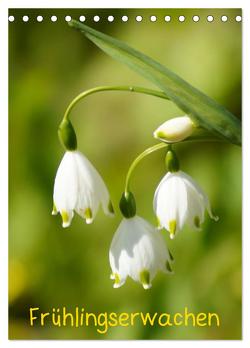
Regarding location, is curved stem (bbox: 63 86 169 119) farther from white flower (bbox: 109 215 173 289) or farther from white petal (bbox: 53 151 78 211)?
white flower (bbox: 109 215 173 289)

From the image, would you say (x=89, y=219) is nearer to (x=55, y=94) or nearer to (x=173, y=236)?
(x=173, y=236)

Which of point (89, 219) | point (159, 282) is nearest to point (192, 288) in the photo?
point (159, 282)

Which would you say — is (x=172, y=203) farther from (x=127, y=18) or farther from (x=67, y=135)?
(x=127, y=18)

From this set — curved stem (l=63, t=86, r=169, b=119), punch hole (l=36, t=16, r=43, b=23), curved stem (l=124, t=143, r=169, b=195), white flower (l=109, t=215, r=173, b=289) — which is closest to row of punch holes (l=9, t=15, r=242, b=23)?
punch hole (l=36, t=16, r=43, b=23)

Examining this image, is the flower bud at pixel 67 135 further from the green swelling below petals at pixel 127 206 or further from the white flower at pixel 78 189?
the green swelling below petals at pixel 127 206

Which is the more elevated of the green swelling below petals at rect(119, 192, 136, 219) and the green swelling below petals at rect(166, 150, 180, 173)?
the green swelling below petals at rect(166, 150, 180, 173)

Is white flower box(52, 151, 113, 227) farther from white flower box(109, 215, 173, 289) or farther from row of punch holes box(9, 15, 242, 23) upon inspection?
row of punch holes box(9, 15, 242, 23)

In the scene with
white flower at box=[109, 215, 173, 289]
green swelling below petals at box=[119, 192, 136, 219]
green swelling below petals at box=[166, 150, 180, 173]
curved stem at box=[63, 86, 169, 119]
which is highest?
curved stem at box=[63, 86, 169, 119]
